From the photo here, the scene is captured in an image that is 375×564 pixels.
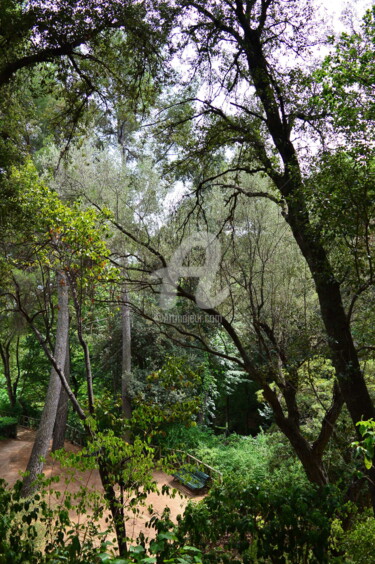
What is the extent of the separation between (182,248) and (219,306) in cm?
177

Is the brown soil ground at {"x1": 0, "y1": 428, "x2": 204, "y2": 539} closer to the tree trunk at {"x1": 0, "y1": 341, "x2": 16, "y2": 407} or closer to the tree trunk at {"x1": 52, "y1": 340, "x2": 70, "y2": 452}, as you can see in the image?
the tree trunk at {"x1": 52, "y1": 340, "x2": 70, "y2": 452}

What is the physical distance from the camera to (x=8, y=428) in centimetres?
1451

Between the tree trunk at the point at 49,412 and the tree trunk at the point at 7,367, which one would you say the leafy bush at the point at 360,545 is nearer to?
the tree trunk at the point at 49,412

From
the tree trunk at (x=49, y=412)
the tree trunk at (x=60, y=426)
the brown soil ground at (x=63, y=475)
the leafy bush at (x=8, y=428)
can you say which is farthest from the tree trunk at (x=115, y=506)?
the leafy bush at (x=8, y=428)

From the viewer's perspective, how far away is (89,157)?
41.1 feet

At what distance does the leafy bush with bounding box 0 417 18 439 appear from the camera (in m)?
14.3

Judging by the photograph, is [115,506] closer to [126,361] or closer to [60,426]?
[126,361]

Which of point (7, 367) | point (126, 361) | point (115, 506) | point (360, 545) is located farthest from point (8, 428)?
point (360, 545)

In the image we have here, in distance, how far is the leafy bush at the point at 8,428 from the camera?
1427 cm

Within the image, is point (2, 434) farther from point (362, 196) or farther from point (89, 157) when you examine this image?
point (362, 196)

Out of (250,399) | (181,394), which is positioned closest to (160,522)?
(181,394)

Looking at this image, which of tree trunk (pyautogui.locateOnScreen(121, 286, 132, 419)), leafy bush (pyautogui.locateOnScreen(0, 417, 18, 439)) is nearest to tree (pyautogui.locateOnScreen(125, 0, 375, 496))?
tree trunk (pyautogui.locateOnScreen(121, 286, 132, 419))

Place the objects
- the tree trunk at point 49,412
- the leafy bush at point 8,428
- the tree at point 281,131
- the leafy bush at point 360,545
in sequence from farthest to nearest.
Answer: the leafy bush at point 8,428 < the tree trunk at point 49,412 < the tree at point 281,131 < the leafy bush at point 360,545

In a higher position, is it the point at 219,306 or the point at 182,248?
the point at 182,248
